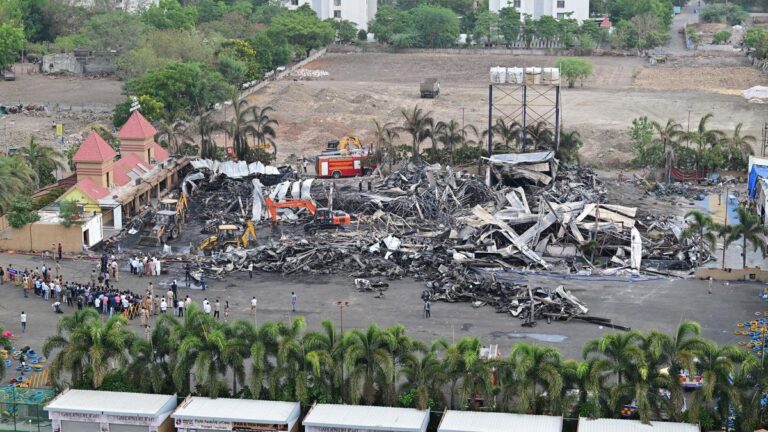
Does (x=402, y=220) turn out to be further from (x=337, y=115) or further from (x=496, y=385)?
(x=337, y=115)

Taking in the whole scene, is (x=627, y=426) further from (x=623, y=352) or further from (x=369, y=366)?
(x=369, y=366)

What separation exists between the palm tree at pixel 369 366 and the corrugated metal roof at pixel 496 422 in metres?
2.67

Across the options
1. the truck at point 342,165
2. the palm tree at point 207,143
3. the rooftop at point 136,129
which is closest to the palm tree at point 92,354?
the rooftop at point 136,129

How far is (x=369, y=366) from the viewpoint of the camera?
4306 cm

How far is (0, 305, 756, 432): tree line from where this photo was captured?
4147 centimetres

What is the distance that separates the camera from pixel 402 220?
69.8m

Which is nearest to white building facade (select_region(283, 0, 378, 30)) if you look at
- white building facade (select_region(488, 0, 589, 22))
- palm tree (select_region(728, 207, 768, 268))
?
white building facade (select_region(488, 0, 589, 22))

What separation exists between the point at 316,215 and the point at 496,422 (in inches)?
1231

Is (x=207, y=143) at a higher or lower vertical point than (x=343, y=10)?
lower

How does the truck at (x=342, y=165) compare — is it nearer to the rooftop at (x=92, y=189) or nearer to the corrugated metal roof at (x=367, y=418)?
the rooftop at (x=92, y=189)

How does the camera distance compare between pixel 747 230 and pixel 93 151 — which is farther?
pixel 93 151

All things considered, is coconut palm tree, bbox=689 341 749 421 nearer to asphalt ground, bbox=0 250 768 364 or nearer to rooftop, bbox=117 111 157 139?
asphalt ground, bbox=0 250 768 364

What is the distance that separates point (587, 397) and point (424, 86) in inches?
3016

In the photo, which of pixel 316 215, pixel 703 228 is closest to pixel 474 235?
pixel 316 215
